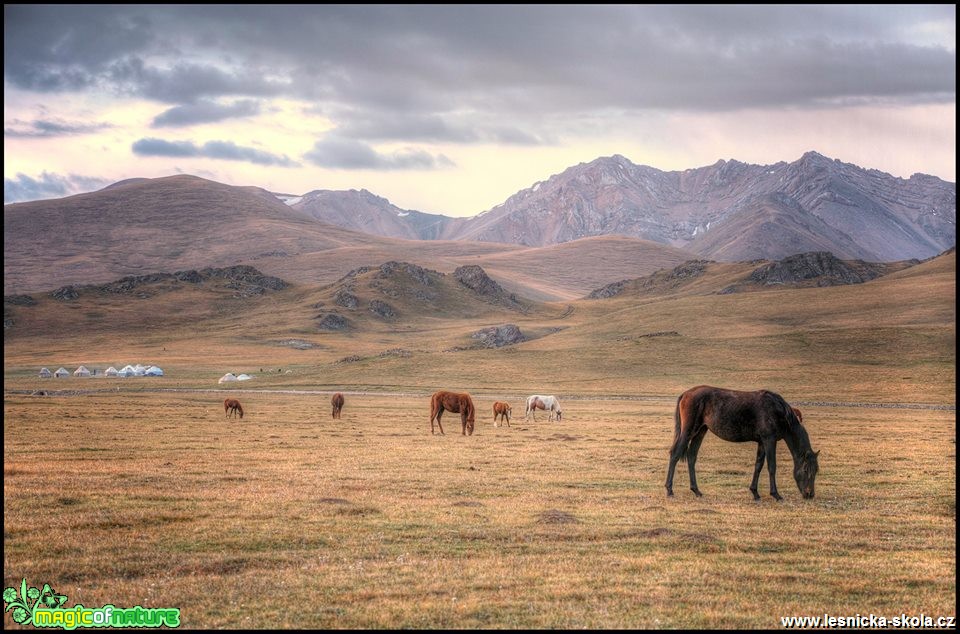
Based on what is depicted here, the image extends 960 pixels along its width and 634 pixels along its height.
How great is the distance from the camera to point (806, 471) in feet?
67.9

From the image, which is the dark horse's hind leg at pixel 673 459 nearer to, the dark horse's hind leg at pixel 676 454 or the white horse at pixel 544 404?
the dark horse's hind leg at pixel 676 454

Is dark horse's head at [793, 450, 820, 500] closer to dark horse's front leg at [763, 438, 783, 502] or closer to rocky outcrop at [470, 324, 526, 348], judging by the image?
dark horse's front leg at [763, 438, 783, 502]

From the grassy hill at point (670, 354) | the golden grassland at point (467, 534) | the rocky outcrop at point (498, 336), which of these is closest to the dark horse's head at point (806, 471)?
the golden grassland at point (467, 534)

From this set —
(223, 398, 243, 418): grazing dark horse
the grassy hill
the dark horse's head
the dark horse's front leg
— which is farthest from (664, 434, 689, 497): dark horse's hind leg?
the grassy hill

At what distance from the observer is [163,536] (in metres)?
15.2

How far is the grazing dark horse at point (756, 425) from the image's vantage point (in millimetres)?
20625

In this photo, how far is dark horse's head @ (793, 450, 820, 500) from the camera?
2061 centimetres

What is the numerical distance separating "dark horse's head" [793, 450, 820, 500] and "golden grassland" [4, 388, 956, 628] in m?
0.45

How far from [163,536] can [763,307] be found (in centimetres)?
15533

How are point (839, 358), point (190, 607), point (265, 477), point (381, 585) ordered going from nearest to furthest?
1. point (190, 607)
2. point (381, 585)
3. point (265, 477)
4. point (839, 358)

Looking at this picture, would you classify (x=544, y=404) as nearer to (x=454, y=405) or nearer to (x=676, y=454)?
(x=454, y=405)

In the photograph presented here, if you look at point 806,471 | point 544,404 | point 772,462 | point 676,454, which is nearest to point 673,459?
point 676,454

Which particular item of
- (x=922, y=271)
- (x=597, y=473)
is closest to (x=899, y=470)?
(x=597, y=473)

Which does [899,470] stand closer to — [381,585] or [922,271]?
[381,585]
